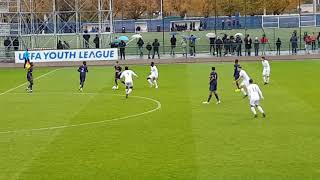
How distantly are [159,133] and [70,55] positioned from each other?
38038 mm

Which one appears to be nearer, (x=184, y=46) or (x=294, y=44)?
(x=294, y=44)

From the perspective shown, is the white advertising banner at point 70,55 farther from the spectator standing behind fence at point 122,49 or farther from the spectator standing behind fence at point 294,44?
the spectator standing behind fence at point 294,44

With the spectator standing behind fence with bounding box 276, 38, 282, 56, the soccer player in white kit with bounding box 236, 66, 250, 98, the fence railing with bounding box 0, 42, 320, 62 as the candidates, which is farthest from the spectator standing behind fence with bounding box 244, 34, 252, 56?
the soccer player in white kit with bounding box 236, 66, 250, 98

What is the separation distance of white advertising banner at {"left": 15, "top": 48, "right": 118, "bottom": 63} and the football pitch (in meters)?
18.6

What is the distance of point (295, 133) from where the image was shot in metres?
22.3

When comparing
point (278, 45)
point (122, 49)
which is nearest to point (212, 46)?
point (278, 45)

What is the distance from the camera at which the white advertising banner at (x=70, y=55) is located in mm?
59656

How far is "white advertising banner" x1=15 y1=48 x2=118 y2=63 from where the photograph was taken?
196 ft

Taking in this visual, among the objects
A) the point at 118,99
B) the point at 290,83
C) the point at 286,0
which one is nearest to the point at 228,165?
the point at 118,99

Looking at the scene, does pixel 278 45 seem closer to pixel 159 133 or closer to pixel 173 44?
pixel 173 44

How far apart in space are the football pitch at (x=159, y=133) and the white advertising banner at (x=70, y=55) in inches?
732

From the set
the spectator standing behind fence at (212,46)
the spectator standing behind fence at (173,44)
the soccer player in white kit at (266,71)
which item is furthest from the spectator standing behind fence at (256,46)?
the soccer player in white kit at (266,71)

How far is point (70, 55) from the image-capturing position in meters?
59.8

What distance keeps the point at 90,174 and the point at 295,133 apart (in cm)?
859
